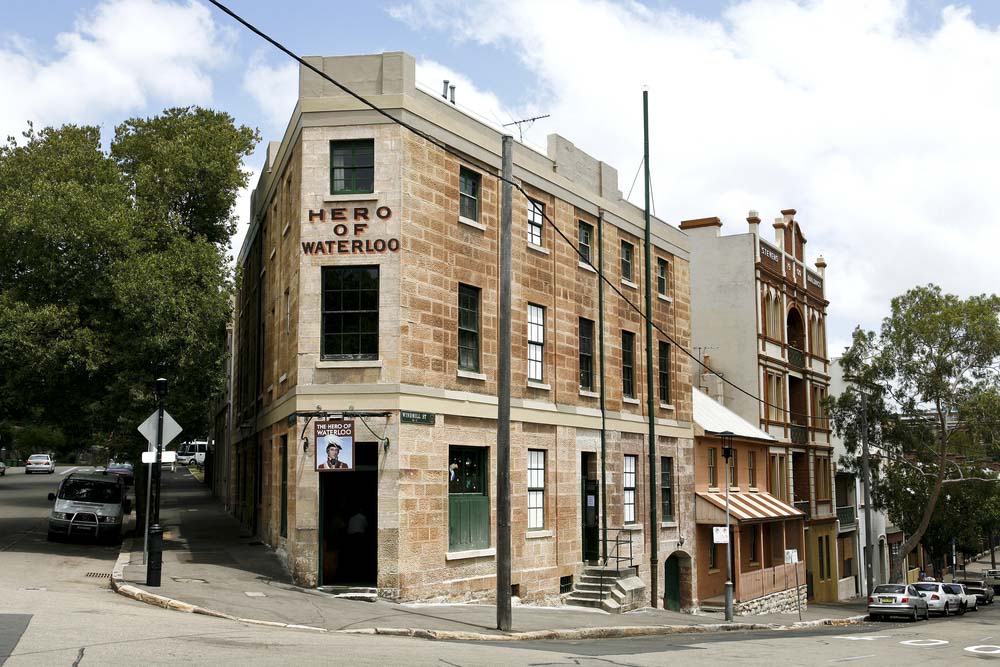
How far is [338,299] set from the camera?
20.6 meters

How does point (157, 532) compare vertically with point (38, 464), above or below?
below

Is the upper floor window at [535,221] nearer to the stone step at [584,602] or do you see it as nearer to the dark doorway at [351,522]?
the dark doorway at [351,522]

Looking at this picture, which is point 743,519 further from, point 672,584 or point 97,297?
point 97,297

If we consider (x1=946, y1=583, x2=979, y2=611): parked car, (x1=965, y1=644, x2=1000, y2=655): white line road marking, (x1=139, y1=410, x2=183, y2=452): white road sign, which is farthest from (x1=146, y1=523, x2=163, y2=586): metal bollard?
(x1=946, y1=583, x2=979, y2=611): parked car

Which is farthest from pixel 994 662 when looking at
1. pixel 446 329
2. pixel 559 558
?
pixel 446 329

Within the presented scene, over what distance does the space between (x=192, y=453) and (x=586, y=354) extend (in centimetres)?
7030

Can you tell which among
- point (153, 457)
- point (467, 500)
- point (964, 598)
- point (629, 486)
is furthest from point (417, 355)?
point (964, 598)

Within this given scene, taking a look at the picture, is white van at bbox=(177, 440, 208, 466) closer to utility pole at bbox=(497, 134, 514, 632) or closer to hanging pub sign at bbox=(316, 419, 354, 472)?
hanging pub sign at bbox=(316, 419, 354, 472)

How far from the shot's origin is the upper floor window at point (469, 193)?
895 inches

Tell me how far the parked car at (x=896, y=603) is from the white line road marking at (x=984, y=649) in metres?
12.3

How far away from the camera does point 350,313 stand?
20484mm

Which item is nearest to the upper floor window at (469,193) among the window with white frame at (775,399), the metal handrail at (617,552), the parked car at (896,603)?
the metal handrail at (617,552)

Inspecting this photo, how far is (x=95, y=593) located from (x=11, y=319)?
843cm

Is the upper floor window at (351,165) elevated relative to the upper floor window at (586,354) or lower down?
elevated
